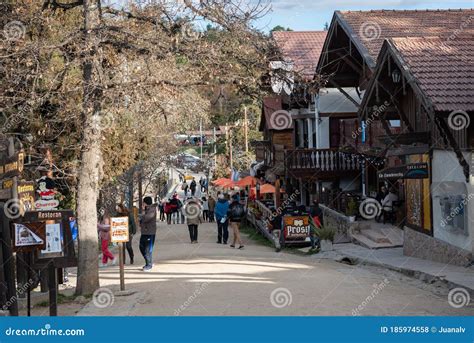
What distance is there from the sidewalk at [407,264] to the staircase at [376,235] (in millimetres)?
326

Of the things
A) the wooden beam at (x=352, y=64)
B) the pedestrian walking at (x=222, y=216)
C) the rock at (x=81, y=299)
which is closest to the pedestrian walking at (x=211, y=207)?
the wooden beam at (x=352, y=64)

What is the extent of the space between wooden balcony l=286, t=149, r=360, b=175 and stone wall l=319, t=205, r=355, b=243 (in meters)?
2.89

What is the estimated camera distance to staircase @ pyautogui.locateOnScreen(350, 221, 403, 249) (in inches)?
960

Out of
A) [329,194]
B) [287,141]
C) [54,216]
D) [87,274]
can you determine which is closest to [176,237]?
[329,194]

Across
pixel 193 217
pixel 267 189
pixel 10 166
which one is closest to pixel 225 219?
pixel 193 217

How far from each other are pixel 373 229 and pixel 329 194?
311 inches

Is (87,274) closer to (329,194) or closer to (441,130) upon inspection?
(441,130)

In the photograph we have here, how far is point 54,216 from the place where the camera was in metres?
12.0

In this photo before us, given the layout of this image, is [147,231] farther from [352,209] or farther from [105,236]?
[352,209]

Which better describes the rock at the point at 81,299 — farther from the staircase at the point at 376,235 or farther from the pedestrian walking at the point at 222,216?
the pedestrian walking at the point at 222,216

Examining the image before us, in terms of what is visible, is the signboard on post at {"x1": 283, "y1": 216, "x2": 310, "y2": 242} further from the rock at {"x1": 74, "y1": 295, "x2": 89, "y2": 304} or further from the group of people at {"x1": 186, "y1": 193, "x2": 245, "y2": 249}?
the rock at {"x1": 74, "y1": 295, "x2": 89, "y2": 304}

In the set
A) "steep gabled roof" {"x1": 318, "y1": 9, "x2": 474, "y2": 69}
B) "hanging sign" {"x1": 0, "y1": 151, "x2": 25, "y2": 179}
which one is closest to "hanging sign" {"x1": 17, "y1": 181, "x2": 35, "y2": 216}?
"hanging sign" {"x1": 0, "y1": 151, "x2": 25, "y2": 179}

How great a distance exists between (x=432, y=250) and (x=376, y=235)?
4942 millimetres

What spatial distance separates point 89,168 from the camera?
14406 mm
